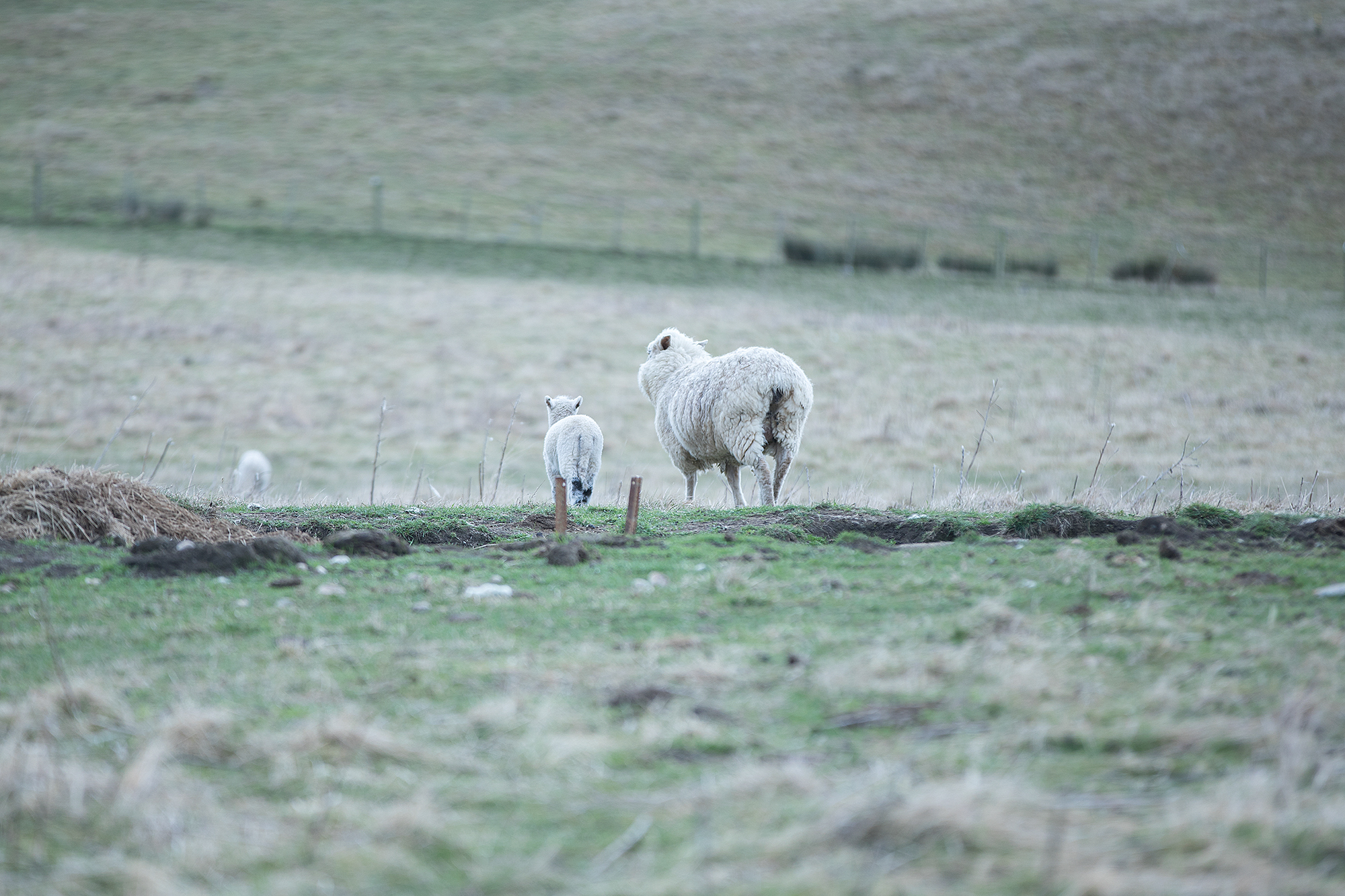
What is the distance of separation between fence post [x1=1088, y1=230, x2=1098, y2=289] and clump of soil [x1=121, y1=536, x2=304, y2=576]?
32.9 meters

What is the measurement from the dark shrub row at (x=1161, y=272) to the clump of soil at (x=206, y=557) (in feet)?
115

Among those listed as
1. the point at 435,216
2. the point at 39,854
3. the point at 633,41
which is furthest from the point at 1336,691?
the point at 633,41

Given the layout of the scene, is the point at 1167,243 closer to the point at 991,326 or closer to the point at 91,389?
the point at 991,326

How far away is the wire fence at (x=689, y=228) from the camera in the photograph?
1385 inches

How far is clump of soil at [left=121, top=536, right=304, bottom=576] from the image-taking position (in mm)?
6078

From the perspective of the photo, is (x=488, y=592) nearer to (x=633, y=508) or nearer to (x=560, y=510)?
(x=560, y=510)

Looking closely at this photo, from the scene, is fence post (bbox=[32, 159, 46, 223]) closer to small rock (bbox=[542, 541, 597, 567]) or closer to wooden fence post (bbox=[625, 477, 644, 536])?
wooden fence post (bbox=[625, 477, 644, 536])

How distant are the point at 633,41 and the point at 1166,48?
29861mm

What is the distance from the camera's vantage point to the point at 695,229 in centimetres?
3712

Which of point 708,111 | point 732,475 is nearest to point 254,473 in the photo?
point 732,475

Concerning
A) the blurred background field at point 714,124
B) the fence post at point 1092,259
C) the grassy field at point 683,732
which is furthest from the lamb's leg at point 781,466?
the fence post at point 1092,259

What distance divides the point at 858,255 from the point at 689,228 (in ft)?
23.2

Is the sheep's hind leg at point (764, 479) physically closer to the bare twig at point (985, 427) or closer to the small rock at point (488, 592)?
the bare twig at point (985, 427)

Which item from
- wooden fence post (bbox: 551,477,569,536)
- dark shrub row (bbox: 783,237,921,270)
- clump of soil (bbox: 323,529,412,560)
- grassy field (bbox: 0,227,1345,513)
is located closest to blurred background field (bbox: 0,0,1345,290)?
dark shrub row (bbox: 783,237,921,270)
